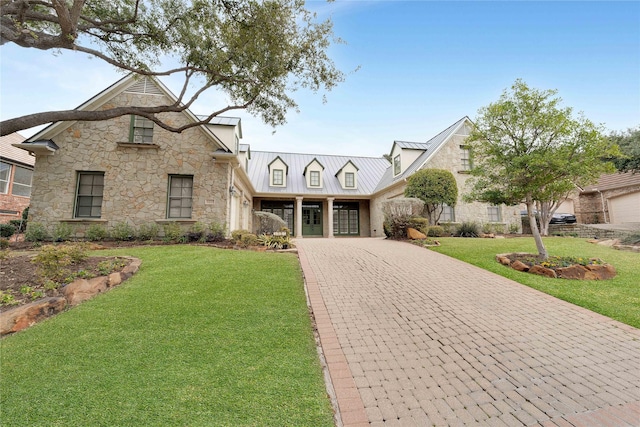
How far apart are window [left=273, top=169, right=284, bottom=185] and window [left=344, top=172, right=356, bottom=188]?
Result: 478 centimetres

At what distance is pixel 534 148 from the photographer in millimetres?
7633

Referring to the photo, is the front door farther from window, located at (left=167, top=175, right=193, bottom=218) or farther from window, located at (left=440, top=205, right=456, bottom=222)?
window, located at (left=167, top=175, right=193, bottom=218)

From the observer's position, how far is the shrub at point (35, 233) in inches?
377

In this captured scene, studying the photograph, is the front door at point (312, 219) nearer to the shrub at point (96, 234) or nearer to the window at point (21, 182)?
the shrub at point (96, 234)

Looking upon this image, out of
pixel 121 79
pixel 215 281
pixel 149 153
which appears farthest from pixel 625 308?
pixel 121 79

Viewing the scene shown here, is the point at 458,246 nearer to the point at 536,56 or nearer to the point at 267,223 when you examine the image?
the point at 536,56

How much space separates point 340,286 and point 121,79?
12067 mm

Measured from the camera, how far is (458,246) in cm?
998

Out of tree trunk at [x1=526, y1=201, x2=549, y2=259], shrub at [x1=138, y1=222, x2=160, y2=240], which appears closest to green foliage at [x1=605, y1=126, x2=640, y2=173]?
tree trunk at [x1=526, y1=201, x2=549, y2=259]

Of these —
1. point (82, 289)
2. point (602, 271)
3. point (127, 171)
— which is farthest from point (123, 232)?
point (602, 271)

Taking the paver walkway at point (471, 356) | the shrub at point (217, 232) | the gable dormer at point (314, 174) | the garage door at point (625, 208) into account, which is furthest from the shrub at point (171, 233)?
the garage door at point (625, 208)

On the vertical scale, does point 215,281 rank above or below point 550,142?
below

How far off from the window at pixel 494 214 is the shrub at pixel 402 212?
20.9 ft

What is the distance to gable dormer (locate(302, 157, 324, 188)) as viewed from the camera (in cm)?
1925
